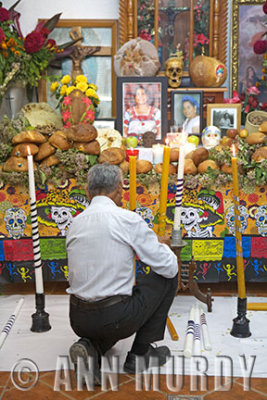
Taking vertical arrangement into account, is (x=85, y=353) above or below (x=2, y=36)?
below

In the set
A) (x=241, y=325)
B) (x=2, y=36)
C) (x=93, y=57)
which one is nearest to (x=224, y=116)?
(x=93, y=57)

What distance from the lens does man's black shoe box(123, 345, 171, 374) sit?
8.10 feet

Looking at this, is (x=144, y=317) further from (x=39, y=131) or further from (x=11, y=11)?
(x=11, y=11)

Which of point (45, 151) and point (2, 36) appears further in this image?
point (2, 36)

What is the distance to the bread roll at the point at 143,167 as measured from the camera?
11.5 feet

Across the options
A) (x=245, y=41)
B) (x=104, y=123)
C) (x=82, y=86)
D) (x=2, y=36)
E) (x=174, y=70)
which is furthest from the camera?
(x=245, y=41)

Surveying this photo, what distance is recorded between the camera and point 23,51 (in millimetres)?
4707

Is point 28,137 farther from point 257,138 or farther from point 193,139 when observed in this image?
point 257,138

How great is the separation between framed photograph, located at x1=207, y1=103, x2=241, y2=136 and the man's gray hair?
2.27m

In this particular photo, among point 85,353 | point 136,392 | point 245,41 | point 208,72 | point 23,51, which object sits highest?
point 245,41

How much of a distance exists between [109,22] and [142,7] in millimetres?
379

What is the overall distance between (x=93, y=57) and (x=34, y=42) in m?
0.76

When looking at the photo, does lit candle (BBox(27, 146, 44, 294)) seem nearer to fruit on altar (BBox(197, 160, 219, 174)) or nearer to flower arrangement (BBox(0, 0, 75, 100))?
fruit on altar (BBox(197, 160, 219, 174))

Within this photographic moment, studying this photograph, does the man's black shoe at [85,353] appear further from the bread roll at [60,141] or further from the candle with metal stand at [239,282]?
the bread roll at [60,141]
